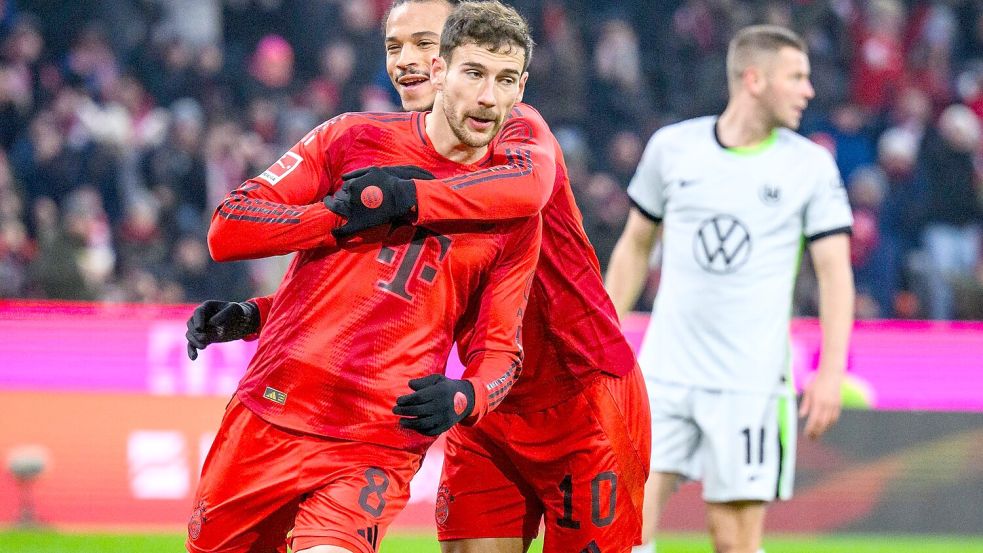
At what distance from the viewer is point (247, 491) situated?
3.72m

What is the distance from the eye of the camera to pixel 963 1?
14.9 m

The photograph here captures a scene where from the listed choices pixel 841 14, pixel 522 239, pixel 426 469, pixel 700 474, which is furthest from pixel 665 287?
pixel 841 14

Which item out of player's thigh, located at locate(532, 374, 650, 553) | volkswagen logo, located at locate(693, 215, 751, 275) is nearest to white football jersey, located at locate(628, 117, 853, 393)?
volkswagen logo, located at locate(693, 215, 751, 275)

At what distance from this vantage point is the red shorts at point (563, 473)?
439cm

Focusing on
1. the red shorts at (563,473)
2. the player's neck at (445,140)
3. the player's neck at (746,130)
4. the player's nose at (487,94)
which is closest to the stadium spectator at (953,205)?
the player's neck at (746,130)

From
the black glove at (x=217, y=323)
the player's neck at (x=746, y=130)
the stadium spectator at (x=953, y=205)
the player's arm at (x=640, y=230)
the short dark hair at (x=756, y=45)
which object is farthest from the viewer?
the stadium spectator at (x=953, y=205)

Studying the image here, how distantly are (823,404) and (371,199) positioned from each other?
103 inches

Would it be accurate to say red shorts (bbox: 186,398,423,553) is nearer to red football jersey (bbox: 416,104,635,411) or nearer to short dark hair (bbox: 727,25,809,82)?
red football jersey (bbox: 416,104,635,411)

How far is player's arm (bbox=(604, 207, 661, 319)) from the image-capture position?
5641 millimetres

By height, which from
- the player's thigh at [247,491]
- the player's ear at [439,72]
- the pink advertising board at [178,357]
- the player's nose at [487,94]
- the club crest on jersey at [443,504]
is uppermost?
the player's ear at [439,72]

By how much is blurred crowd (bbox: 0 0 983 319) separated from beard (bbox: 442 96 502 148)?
7.55 m

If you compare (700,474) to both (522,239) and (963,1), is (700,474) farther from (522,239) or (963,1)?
(963,1)

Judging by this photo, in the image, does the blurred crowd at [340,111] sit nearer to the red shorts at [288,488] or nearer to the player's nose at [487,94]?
the red shorts at [288,488]

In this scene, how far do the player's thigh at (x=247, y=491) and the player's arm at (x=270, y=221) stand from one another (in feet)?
1.68
